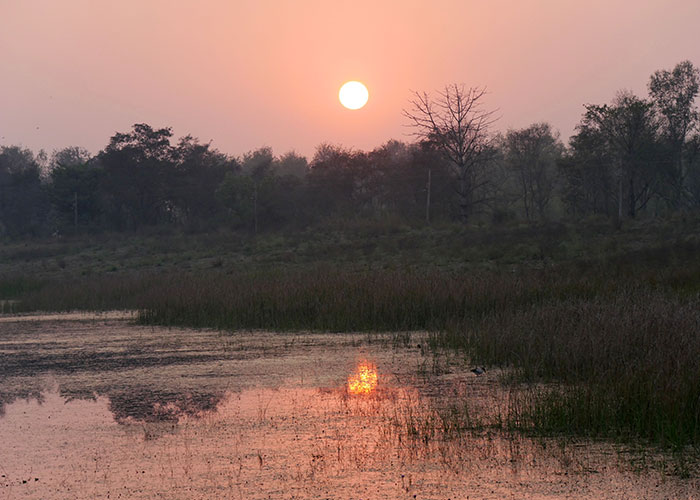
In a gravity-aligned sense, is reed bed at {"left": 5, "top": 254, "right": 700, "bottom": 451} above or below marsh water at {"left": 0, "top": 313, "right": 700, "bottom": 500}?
above

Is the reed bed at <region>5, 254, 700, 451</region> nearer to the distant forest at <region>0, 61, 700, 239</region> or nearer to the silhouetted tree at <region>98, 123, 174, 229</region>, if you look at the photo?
the distant forest at <region>0, 61, 700, 239</region>

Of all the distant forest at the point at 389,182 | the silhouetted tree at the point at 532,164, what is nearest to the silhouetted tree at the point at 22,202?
the distant forest at the point at 389,182

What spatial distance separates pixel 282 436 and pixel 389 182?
40.2 m

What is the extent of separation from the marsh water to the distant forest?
24149 millimetres

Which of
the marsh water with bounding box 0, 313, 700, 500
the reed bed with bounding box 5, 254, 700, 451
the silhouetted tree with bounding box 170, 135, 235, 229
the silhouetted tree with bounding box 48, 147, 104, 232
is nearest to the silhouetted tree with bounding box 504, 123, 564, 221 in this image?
the silhouetted tree with bounding box 170, 135, 235, 229

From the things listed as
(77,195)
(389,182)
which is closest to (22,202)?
(77,195)

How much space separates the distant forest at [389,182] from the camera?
38375mm

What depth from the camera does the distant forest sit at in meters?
38.4

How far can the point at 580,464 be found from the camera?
5266mm

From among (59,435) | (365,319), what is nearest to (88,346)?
(365,319)

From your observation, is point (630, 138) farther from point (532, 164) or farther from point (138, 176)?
point (138, 176)

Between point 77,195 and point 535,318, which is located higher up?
point 77,195

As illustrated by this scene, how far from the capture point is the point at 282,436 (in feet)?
20.7

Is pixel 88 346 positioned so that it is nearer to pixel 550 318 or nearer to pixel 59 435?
pixel 59 435
